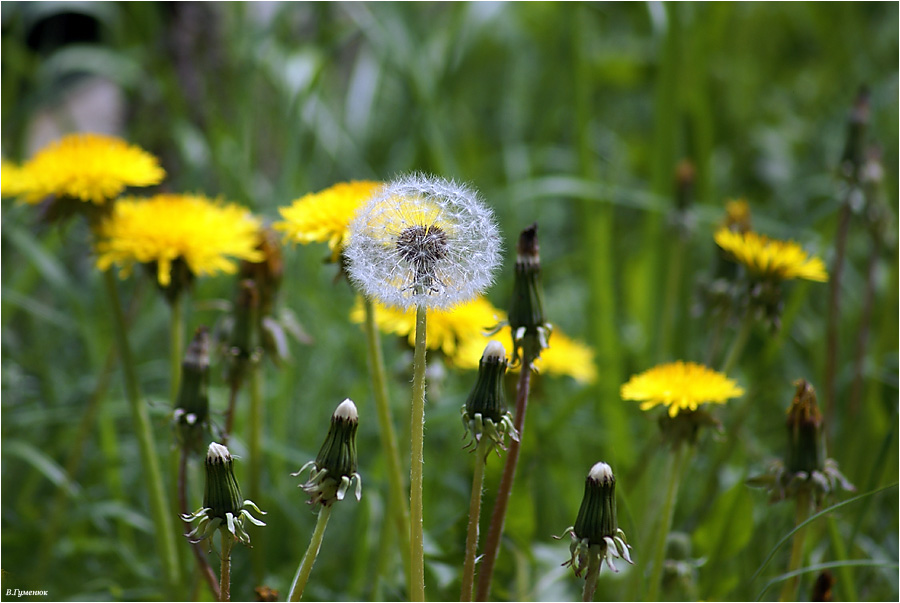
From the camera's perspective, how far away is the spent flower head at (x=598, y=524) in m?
0.86

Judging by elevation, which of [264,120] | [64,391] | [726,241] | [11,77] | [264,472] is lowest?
[264,472]

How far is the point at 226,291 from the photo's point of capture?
2.55m

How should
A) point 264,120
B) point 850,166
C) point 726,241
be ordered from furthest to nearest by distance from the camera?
point 264,120 → point 850,166 → point 726,241

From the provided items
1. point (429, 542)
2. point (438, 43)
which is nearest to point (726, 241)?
point (429, 542)

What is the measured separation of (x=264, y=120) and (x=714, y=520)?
2879 mm

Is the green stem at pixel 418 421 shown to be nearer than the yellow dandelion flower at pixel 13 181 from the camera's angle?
Yes

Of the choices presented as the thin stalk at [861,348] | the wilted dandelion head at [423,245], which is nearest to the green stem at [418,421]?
the wilted dandelion head at [423,245]

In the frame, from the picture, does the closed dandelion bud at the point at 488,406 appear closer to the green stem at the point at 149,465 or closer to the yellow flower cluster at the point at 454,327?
the yellow flower cluster at the point at 454,327

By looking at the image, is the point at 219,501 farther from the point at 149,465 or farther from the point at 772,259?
the point at 772,259

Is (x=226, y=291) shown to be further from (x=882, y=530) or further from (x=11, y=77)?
(x=882, y=530)

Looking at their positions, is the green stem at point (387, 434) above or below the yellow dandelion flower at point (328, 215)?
below

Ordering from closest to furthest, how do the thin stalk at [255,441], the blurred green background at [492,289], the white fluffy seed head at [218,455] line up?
1. the white fluffy seed head at [218,455]
2. the thin stalk at [255,441]
3. the blurred green background at [492,289]

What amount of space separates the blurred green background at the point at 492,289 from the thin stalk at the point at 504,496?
15cm

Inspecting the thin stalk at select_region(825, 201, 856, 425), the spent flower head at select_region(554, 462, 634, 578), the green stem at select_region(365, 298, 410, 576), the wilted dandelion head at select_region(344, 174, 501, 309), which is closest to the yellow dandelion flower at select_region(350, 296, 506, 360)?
the green stem at select_region(365, 298, 410, 576)
